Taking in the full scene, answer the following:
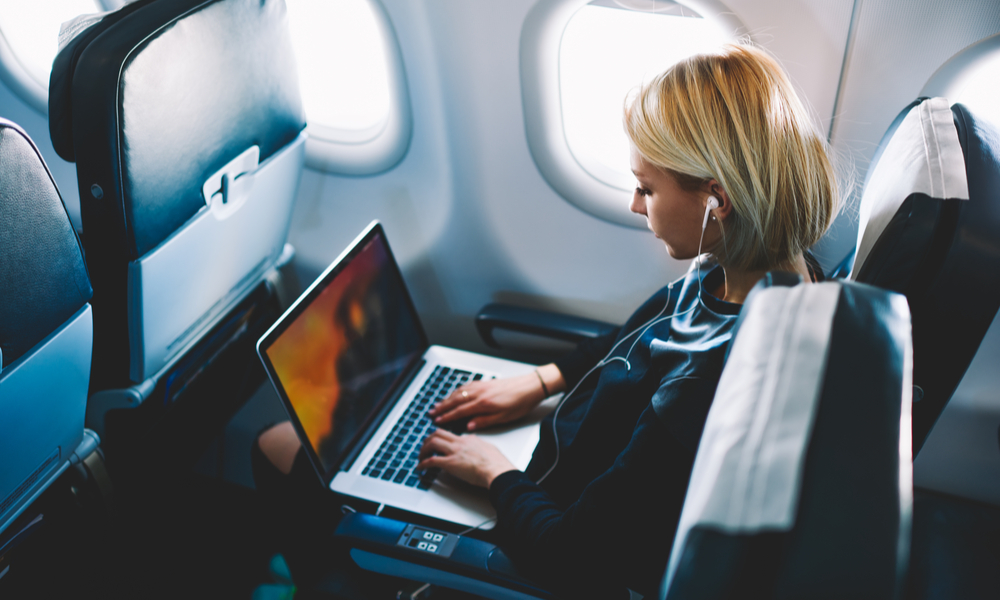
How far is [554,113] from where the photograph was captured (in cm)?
169

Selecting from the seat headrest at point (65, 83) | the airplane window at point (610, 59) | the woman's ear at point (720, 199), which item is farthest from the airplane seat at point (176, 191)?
the woman's ear at point (720, 199)

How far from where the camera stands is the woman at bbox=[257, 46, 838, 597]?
0.98 m

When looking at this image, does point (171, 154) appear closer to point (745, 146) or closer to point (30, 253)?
point (30, 253)

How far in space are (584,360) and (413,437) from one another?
463 mm

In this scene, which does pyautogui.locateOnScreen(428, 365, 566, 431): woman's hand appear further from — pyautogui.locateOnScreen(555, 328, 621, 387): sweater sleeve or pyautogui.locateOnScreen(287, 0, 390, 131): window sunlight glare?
pyautogui.locateOnScreen(287, 0, 390, 131): window sunlight glare

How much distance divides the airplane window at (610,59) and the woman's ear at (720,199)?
23.2 inches

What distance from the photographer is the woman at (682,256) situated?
0.98 metres

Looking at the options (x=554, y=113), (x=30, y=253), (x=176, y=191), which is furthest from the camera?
(x=554, y=113)

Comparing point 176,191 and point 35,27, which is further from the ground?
point 35,27

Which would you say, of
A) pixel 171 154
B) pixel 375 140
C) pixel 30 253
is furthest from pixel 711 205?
pixel 375 140

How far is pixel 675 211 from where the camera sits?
1.09m

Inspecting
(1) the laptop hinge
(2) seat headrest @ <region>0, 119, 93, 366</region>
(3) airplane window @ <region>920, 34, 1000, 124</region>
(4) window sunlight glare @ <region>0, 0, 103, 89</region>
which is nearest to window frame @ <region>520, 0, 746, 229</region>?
(3) airplane window @ <region>920, 34, 1000, 124</region>

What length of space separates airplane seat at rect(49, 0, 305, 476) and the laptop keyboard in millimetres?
454

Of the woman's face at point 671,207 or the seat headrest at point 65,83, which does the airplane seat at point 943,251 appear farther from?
the seat headrest at point 65,83
